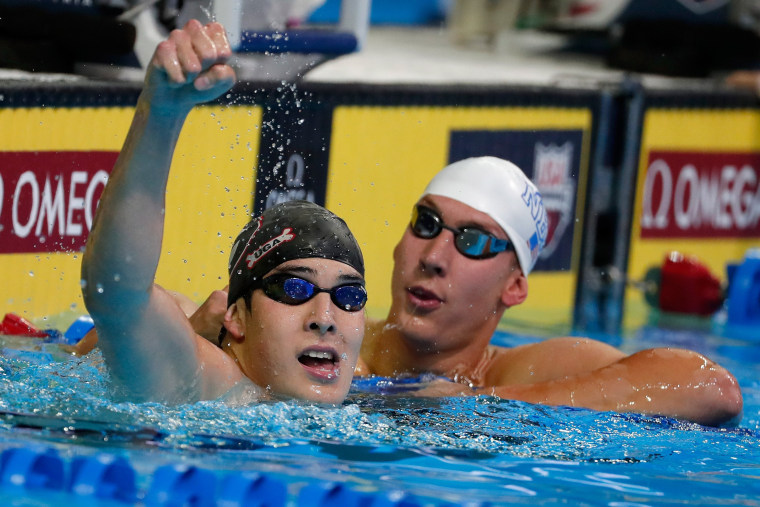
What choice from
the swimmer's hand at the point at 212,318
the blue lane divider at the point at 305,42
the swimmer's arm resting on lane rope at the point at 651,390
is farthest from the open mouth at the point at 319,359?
the blue lane divider at the point at 305,42

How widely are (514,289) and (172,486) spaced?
5.25 feet

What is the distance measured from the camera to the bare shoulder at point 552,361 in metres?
3.56

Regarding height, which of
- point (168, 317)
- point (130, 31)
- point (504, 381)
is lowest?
point (504, 381)

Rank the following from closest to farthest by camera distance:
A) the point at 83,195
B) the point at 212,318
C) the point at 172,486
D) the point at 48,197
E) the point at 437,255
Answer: the point at 172,486, the point at 212,318, the point at 437,255, the point at 48,197, the point at 83,195

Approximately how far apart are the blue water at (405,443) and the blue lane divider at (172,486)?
3 cm

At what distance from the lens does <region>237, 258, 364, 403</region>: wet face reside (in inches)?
105

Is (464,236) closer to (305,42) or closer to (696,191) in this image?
(305,42)

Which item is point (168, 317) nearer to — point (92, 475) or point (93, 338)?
point (92, 475)

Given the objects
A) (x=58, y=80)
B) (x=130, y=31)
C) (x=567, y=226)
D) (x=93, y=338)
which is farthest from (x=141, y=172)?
(x=567, y=226)

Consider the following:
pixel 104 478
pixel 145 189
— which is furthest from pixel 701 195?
pixel 145 189

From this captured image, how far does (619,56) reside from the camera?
758cm

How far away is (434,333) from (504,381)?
9.3 inches

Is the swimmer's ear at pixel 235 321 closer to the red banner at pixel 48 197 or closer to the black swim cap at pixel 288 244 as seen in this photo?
the black swim cap at pixel 288 244

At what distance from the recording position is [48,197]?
405 cm
